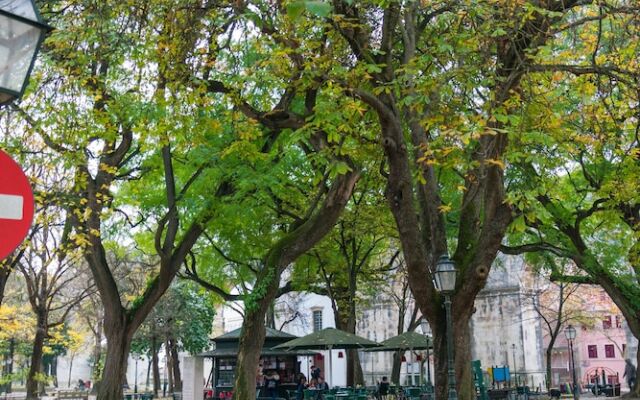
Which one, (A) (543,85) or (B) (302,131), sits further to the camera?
(A) (543,85)

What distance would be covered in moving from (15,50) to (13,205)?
2.73 feet

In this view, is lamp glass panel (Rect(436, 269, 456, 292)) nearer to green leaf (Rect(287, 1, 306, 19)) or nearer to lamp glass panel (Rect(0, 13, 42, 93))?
green leaf (Rect(287, 1, 306, 19))

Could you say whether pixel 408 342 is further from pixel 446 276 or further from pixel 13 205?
pixel 13 205

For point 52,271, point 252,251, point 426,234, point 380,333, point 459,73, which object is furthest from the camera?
point 380,333

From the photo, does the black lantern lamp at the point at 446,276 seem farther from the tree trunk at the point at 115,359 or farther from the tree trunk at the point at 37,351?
the tree trunk at the point at 37,351

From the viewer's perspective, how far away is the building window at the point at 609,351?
5889 cm

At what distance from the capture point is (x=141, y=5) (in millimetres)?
10742

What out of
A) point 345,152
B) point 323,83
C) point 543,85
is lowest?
point 345,152

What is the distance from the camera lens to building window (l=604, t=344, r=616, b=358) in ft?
193

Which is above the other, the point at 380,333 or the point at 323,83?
the point at 323,83

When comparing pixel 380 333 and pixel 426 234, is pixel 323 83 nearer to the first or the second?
pixel 426 234

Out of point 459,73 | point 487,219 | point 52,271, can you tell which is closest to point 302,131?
point 459,73

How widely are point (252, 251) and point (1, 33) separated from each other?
20.6 meters

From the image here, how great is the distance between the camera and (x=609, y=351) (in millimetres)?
59219
